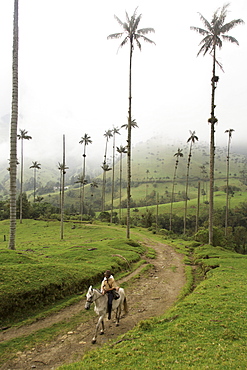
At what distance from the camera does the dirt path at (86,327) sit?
26.0ft

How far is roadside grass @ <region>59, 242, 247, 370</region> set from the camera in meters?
6.51

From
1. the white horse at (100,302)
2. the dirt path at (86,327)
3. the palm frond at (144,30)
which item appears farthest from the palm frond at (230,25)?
the white horse at (100,302)

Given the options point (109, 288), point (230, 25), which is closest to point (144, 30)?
point (230, 25)

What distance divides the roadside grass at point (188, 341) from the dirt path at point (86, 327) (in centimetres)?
112

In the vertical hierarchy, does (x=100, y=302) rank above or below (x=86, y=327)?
above

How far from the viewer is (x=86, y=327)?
34.1ft

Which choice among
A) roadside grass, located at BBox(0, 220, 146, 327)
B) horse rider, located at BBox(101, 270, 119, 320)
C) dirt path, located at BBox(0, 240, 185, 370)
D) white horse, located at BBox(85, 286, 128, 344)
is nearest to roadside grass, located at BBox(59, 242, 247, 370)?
dirt path, located at BBox(0, 240, 185, 370)

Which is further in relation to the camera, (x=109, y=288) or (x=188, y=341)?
(x=109, y=288)

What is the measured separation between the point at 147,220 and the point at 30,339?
218 feet

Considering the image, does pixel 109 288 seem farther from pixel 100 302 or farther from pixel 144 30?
pixel 144 30

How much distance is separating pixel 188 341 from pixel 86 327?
5.09 meters

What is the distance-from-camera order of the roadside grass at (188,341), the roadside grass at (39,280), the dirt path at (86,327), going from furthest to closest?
Result: 1. the roadside grass at (39,280)
2. the dirt path at (86,327)
3. the roadside grass at (188,341)

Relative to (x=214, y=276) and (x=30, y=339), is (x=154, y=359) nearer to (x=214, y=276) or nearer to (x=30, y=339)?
(x=30, y=339)

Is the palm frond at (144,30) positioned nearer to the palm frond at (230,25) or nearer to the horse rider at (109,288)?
the palm frond at (230,25)
